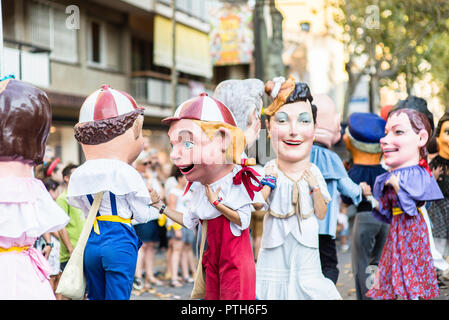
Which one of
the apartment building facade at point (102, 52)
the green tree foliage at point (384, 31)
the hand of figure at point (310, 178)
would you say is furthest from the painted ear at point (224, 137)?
the green tree foliage at point (384, 31)

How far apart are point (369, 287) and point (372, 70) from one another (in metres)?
9.16

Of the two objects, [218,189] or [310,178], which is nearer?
[218,189]

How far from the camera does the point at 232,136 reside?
3.84 metres

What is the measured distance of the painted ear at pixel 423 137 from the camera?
4.96 m

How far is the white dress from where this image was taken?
14.1ft

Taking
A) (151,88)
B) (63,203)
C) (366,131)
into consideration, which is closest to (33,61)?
(151,88)

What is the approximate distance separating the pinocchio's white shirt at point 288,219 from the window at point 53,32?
32.8 feet

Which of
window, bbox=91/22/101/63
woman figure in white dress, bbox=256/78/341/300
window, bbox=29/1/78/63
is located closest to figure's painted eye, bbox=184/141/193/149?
woman figure in white dress, bbox=256/78/341/300

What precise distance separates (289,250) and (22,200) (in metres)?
2.09

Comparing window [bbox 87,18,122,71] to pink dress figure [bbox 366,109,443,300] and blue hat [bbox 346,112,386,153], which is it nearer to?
blue hat [bbox 346,112,386,153]

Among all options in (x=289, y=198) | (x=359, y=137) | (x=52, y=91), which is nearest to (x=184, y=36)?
(x=52, y=91)

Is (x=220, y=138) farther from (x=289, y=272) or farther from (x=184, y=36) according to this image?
(x=184, y=36)

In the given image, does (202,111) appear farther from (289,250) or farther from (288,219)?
(289,250)
